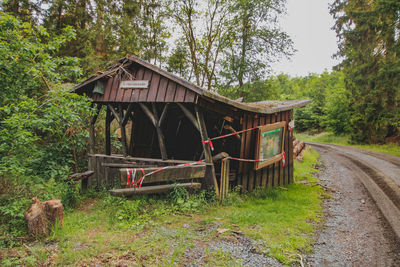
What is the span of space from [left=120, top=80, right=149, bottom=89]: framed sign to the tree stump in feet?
11.5

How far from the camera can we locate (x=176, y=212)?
534 cm

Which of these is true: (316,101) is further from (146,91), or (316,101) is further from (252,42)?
(146,91)

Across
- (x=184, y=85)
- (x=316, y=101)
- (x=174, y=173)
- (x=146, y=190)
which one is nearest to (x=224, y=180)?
(x=174, y=173)

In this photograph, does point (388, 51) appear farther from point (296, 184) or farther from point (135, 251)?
point (135, 251)

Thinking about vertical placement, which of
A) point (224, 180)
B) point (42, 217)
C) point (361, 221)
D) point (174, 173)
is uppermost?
point (174, 173)

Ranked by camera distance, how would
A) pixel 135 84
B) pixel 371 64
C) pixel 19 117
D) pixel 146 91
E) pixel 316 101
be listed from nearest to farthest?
pixel 19 117, pixel 146 91, pixel 135 84, pixel 371 64, pixel 316 101

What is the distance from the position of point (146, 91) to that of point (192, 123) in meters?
1.58

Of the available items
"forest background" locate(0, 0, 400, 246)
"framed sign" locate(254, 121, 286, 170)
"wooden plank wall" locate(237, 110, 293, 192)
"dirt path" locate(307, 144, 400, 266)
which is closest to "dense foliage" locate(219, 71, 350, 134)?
"forest background" locate(0, 0, 400, 246)

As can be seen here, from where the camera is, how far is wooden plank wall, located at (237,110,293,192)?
21.9 feet

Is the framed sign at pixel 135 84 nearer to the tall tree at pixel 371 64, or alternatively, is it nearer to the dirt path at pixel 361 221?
the dirt path at pixel 361 221

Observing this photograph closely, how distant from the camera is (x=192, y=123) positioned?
270 inches

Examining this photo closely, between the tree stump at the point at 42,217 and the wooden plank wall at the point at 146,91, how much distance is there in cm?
A: 329

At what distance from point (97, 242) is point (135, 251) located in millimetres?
774

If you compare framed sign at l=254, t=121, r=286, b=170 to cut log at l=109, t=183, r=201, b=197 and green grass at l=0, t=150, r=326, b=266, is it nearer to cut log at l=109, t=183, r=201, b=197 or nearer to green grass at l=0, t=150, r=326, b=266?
green grass at l=0, t=150, r=326, b=266
